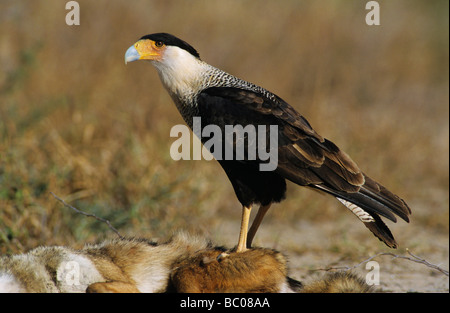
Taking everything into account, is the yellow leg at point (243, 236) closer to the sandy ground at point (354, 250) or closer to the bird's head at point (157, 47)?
the sandy ground at point (354, 250)

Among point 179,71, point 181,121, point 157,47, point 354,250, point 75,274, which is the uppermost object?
point 157,47

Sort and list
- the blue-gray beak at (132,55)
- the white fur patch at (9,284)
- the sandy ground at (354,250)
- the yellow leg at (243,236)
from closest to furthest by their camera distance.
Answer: the white fur patch at (9,284) → the yellow leg at (243,236) → the blue-gray beak at (132,55) → the sandy ground at (354,250)

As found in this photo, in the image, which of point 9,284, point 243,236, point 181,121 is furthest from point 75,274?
point 181,121

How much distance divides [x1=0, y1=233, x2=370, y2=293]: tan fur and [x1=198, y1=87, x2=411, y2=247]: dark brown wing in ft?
1.47

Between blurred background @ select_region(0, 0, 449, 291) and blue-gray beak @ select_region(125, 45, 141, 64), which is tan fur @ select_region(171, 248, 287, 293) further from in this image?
blurred background @ select_region(0, 0, 449, 291)

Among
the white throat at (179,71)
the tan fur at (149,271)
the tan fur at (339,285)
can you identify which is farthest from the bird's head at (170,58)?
the tan fur at (339,285)

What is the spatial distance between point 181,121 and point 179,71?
2.38 metres

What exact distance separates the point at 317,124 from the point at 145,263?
12.5ft

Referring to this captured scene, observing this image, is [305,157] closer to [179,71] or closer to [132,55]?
[179,71]

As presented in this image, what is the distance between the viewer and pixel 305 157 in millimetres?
3203

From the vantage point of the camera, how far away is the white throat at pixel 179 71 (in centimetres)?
343

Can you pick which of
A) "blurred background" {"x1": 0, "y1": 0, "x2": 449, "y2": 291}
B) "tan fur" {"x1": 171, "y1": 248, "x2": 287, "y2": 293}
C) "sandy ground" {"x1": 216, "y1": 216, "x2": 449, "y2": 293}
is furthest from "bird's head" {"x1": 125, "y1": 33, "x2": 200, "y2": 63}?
"sandy ground" {"x1": 216, "y1": 216, "x2": 449, "y2": 293}

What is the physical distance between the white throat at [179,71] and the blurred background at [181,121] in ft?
4.49

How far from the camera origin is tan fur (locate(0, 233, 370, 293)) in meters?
2.59
